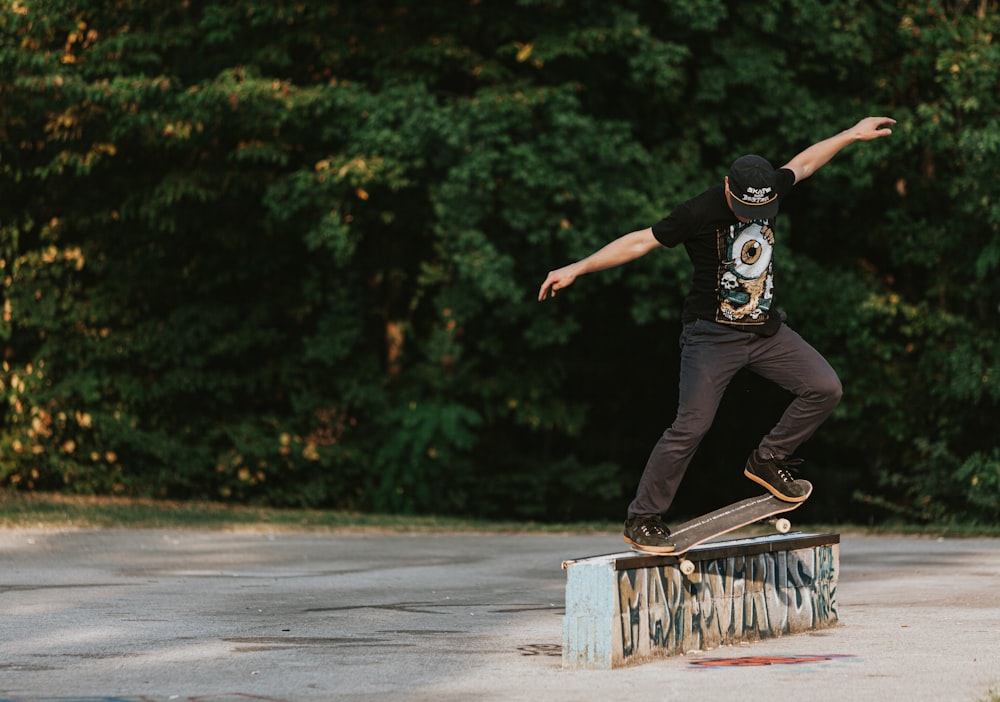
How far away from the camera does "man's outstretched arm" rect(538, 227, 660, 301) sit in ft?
23.4

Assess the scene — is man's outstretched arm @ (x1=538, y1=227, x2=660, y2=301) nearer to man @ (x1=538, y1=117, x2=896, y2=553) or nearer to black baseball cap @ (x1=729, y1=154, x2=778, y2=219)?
man @ (x1=538, y1=117, x2=896, y2=553)

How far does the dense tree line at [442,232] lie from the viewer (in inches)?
755

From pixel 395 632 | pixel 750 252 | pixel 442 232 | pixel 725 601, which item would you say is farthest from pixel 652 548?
pixel 442 232

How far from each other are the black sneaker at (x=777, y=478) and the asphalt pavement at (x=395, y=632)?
749 millimetres

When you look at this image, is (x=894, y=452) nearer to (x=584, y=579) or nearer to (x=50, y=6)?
(x=50, y=6)

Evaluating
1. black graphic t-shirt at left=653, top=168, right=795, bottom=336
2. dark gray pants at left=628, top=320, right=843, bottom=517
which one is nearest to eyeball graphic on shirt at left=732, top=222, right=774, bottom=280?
black graphic t-shirt at left=653, top=168, right=795, bottom=336

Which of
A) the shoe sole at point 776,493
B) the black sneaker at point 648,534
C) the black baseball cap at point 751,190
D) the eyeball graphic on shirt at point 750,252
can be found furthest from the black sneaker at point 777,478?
the black baseball cap at point 751,190

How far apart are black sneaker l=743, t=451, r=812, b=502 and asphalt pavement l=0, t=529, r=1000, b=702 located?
0.75 metres

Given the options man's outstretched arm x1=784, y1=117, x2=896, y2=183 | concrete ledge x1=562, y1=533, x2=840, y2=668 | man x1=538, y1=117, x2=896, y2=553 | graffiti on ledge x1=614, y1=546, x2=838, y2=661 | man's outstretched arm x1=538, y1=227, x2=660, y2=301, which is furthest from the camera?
man's outstretched arm x1=784, y1=117, x2=896, y2=183

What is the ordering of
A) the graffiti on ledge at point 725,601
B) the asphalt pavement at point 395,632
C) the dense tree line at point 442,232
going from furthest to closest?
the dense tree line at point 442,232 → the graffiti on ledge at point 725,601 → the asphalt pavement at point 395,632

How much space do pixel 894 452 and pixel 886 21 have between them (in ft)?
20.0

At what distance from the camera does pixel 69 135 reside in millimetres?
20250

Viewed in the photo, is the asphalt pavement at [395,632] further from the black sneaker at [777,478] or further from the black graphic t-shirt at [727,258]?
the black graphic t-shirt at [727,258]

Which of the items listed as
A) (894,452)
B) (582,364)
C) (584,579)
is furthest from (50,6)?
(584,579)
